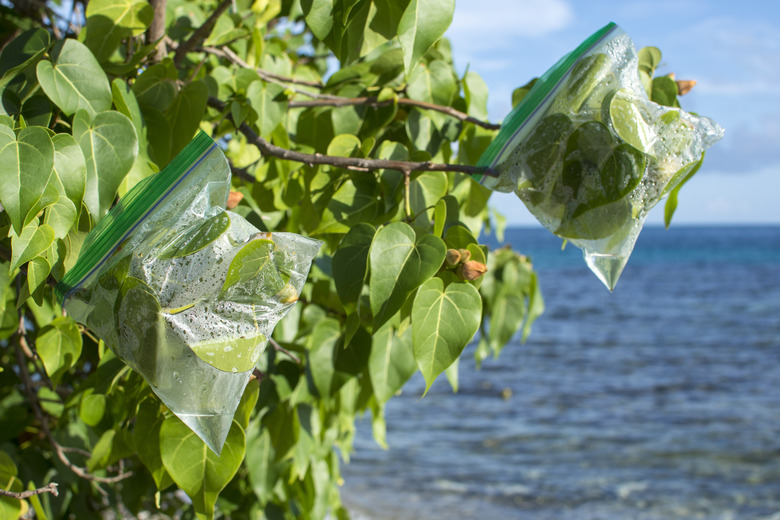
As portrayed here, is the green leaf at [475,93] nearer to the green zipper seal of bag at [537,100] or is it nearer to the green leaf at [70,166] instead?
the green zipper seal of bag at [537,100]

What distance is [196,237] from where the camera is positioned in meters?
0.71

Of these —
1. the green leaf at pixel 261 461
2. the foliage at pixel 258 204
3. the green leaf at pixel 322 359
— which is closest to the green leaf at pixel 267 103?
the foliage at pixel 258 204

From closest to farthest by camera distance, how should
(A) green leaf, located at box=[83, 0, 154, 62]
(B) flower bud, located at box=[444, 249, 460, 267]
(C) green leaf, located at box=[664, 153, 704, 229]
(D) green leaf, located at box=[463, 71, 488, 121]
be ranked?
(B) flower bud, located at box=[444, 249, 460, 267] → (C) green leaf, located at box=[664, 153, 704, 229] → (A) green leaf, located at box=[83, 0, 154, 62] → (D) green leaf, located at box=[463, 71, 488, 121]

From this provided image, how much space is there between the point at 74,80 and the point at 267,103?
0.39 meters

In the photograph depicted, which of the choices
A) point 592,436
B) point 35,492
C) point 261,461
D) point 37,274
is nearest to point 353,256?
point 37,274

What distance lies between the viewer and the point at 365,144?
3.76 ft

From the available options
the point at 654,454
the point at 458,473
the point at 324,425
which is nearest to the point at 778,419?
the point at 654,454

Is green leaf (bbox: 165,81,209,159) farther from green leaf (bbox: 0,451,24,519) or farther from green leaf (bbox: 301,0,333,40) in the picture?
green leaf (bbox: 0,451,24,519)

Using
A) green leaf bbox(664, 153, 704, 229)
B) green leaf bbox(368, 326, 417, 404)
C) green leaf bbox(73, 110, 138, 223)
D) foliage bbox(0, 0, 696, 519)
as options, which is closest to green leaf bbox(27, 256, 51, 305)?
foliage bbox(0, 0, 696, 519)

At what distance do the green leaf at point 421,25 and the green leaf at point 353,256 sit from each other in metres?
0.25

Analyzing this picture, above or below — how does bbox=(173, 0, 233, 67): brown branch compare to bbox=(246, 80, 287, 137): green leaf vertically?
above

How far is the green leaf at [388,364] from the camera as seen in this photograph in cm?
124

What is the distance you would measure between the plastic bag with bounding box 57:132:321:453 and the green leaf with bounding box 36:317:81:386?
39cm

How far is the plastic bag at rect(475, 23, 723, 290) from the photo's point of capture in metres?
0.90
